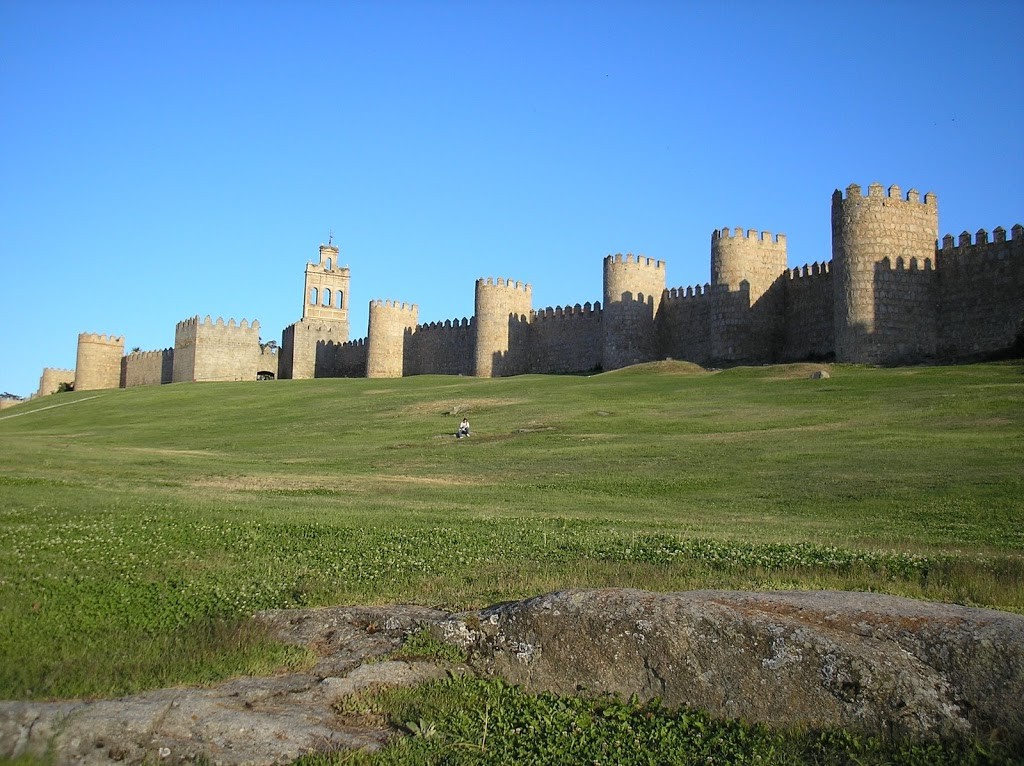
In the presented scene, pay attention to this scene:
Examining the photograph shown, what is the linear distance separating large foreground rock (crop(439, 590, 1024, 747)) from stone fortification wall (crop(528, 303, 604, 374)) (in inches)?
2171

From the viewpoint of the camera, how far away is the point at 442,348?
72.6 m

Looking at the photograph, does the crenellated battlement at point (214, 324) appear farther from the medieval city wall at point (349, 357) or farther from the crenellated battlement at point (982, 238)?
the crenellated battlement at point (982, 238)

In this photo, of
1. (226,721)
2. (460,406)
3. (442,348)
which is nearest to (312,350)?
(442,348)

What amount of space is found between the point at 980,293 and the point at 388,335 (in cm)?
4330

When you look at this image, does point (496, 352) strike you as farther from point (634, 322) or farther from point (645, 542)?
point (645, 542)

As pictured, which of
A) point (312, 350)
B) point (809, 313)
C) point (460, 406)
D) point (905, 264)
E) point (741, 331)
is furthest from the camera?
point (312, 350)

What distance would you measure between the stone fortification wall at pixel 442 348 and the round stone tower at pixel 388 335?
68 cm

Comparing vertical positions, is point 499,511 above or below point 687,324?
below

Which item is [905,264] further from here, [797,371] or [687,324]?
[687,324]

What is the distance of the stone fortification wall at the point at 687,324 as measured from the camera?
55781 mm

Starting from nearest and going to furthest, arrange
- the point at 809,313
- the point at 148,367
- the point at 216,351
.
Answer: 1. the point at 809,313
2. the point at 216,351
3. the point at 148,367

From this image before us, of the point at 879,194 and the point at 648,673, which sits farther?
the point at 879,194

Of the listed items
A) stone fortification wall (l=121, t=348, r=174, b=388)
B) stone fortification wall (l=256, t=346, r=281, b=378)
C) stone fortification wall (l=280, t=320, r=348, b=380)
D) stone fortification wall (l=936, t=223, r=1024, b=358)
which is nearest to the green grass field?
stone fortification wall (l=936, t=223, r=1024, b=358)

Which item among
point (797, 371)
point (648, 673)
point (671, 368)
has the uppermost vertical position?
point (671, 368)
